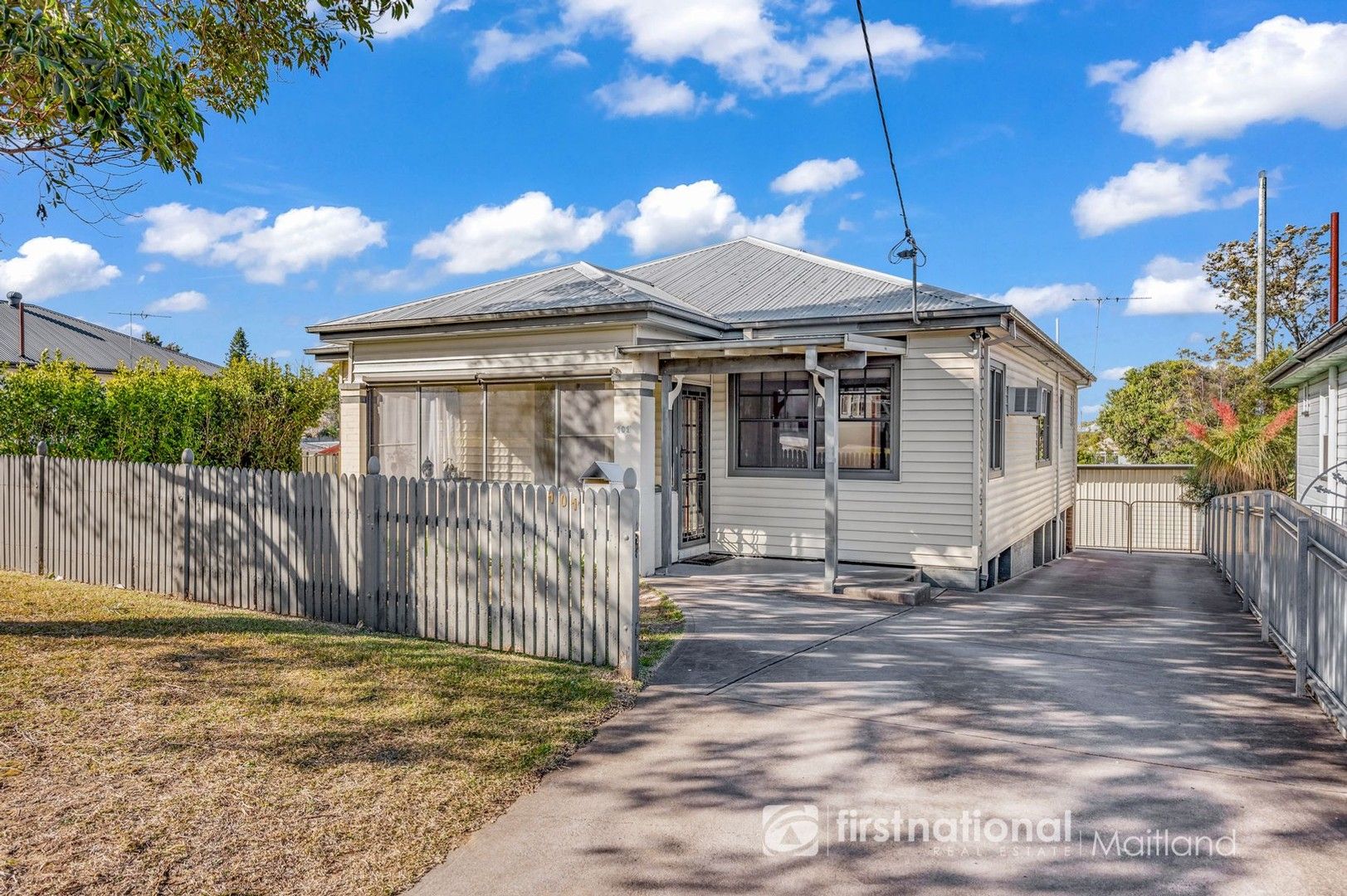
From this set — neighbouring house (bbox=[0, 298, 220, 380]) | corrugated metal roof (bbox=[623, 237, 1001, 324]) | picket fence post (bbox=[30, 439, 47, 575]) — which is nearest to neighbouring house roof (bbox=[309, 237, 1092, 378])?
corrugated metal roof (bbox=[623, 237, 1001, 324])

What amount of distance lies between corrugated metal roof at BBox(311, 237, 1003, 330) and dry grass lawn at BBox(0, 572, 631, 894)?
5.72 m

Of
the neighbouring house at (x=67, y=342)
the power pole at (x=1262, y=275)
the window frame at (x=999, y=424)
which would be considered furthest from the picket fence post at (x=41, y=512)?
the power pole at (x=1262, y=275)

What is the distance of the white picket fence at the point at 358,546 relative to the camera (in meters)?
6.24

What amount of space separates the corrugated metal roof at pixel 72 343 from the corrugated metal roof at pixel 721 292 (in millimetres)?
23926

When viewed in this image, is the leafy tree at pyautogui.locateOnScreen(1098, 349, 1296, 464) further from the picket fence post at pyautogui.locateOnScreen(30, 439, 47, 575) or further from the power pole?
the picket fence post at pyautogui.locateOnScreen(30, 439, 47, 575)

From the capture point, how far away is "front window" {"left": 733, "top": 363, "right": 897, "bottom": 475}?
1115 cm

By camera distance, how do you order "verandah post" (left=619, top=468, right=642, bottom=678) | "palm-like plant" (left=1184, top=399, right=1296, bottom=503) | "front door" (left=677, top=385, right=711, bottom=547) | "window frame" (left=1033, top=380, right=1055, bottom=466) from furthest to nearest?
"palm-like plant" (left=1184, top=399, right=1296, bottom=503)
"window frame" (left=1033, top=380, right=1055, bottom=466)
"front door" (left=677, top=385, right=711, bottom=547)
"verandah post" (left=619, top=468, right=642, bottom=678)

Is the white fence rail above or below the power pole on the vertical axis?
below

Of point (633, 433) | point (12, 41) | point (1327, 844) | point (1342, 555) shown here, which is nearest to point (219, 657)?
point (12, 41)

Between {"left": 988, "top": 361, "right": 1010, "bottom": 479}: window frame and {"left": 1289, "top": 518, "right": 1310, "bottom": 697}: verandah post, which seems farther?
{"left": 988, "top": 361, "right": 1010, "bottom": 479}: window frame

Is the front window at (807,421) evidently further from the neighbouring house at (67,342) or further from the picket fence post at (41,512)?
the neighbouring house at (67,342)

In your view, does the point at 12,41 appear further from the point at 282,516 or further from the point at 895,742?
the point at 895,742

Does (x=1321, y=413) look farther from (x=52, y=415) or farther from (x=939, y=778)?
(x=52, y=415)

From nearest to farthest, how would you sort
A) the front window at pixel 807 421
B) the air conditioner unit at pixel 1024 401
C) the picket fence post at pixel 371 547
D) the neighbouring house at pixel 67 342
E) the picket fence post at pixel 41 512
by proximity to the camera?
the picket fence post at pixel 371 547 < the picket fence post at pixel 41 512 < the front window at pixel 807 421 < the air conditioner unit at pixel 1024 401 < the neighbouring house at pixel 67 342
